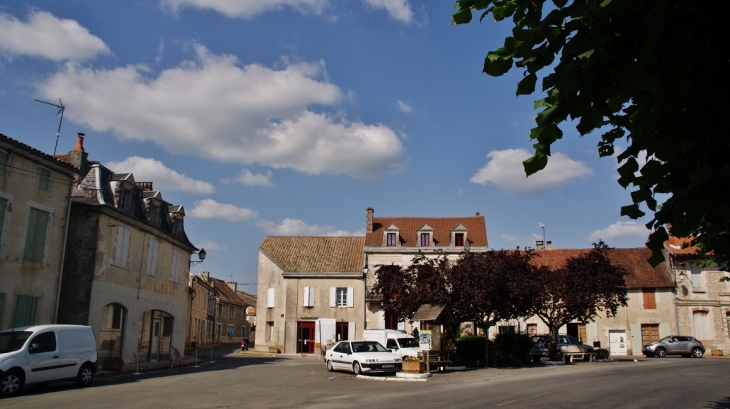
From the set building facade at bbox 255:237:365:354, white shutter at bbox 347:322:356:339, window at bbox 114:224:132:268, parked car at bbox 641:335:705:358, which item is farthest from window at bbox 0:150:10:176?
parked car at bbox 641:335:705:358

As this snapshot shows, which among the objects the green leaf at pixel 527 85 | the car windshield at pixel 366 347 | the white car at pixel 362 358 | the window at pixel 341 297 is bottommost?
the white car at pixel 362 358

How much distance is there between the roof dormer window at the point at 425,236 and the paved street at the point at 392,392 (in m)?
23.0

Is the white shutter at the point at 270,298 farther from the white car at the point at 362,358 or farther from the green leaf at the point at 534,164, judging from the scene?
the green leaf at the point at 534,164

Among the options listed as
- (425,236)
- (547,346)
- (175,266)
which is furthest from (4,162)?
(425,236)

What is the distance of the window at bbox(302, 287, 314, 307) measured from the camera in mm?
44094

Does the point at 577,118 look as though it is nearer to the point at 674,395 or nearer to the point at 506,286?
the point at 674,395

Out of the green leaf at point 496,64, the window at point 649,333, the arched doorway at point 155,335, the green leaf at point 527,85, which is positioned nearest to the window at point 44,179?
the arched doorway at point 155,335

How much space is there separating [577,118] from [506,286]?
23976mm

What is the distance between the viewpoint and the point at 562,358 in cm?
3238

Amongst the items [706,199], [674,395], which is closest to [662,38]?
[706,199]

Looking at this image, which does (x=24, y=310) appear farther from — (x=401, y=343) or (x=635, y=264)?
(x=635, y=264)

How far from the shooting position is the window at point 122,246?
2506 cm

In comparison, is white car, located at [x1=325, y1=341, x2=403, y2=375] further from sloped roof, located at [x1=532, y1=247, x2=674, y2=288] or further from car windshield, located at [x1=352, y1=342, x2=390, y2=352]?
sloped roof, located at [x1=532, y1=247, x2=674, y2=288]

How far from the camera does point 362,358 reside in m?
21.9
